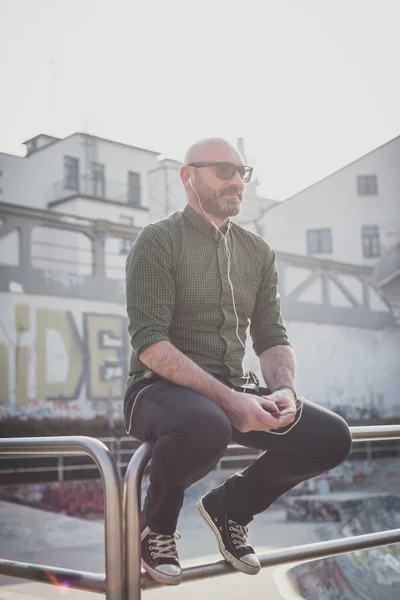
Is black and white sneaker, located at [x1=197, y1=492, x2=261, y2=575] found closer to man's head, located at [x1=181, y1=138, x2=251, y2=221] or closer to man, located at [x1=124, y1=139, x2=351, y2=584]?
man, located at [x1=124, y1=139, x2=351, y2=584]

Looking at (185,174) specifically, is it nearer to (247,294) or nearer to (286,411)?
(247,294)

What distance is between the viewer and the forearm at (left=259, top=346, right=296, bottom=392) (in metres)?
2.15

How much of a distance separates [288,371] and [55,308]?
49.2 feet

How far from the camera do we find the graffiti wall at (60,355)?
629 inches

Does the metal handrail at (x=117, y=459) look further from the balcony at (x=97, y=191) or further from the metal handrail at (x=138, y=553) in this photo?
the metal handrail at (x=138, y=553)

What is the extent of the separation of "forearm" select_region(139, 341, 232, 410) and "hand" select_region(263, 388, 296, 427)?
148mm

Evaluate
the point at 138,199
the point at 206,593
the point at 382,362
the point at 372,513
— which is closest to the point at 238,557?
the point at 206,593

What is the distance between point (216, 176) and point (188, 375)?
2.29ft

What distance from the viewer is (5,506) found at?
45.9 feet

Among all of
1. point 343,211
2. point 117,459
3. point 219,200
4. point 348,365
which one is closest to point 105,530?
point 219,200

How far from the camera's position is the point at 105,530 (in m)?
1.60

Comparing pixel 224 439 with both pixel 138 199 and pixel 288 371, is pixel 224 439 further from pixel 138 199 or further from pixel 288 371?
pixel 138 199

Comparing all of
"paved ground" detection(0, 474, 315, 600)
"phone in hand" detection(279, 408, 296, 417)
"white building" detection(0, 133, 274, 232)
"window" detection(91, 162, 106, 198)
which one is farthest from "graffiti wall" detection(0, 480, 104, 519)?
"phone in hand" detection(279, 408, 296, 417)

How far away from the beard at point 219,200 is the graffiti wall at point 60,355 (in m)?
14.3
